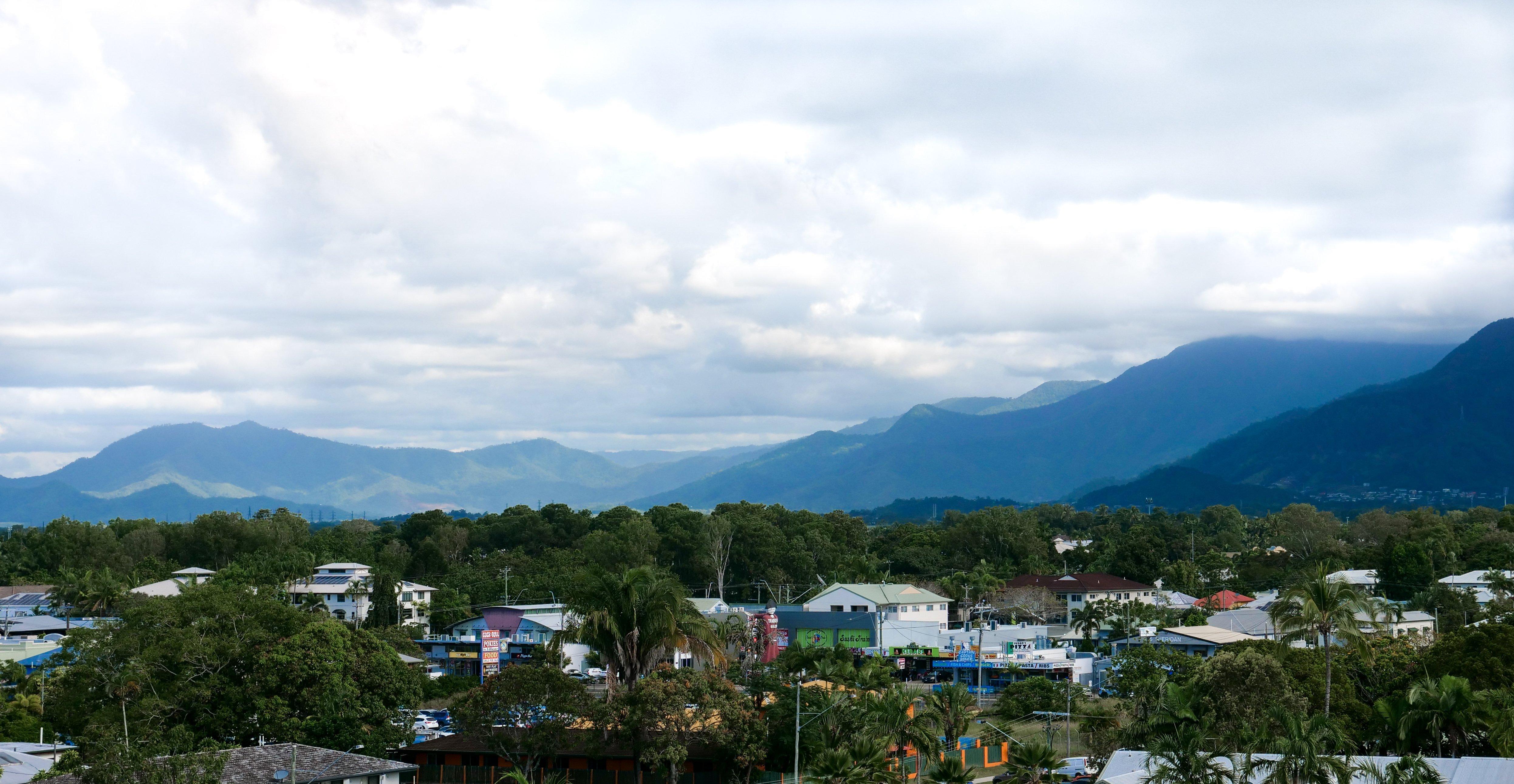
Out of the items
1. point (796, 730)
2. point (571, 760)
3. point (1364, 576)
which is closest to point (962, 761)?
point (796, 730)

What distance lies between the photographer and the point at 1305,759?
3412cm

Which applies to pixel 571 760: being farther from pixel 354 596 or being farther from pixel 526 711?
pixel 354 596

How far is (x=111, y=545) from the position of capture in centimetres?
14075

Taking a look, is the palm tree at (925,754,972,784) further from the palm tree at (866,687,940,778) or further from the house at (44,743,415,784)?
the house at (44,743,415,784)

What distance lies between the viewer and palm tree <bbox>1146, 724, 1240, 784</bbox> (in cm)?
3419

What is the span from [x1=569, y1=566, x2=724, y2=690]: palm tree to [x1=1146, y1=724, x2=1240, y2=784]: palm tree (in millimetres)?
17052

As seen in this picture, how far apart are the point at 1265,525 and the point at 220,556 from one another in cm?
14102

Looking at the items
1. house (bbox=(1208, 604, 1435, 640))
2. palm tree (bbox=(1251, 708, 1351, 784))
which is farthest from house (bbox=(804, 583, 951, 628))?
palm tree (bbox=(1251, 708, 1351, 784))

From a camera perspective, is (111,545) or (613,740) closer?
(613,740)

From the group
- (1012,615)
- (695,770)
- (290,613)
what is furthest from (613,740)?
(1012,615)

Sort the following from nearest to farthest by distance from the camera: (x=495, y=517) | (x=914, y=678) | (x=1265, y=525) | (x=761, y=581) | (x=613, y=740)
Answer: (x=613, y=740), (x=914, y=678), (x=761, y=581), (x=495, y=517), (x=1265, y=525)

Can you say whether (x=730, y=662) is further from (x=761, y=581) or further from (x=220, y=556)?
(x=220, y=556)

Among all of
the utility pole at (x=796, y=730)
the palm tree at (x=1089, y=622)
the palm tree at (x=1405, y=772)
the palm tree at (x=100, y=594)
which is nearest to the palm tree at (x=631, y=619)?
the utility pole at (x=796, y=730)

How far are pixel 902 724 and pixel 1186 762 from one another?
40.7 ft
